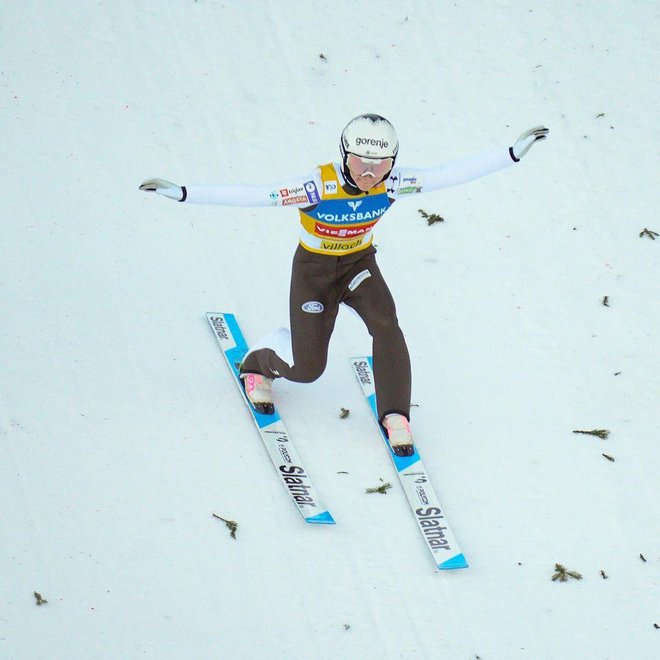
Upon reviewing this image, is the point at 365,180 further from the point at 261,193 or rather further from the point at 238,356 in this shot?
the point at 238,356

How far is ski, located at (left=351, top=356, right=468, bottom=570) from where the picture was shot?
559 cm

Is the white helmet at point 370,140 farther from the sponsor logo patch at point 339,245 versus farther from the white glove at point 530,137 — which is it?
the white glove at point 530,137

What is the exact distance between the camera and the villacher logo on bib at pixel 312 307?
6000mm

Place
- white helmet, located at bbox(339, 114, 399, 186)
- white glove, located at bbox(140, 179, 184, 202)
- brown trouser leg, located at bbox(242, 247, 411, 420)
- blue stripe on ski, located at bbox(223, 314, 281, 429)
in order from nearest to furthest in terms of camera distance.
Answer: white glove, located at bbox(140, 179, 184, 202)
white helmet, located at bbox(339, 114, 399, 186)
brown trouser leg, located at bbox(242, 247, 411, 420)
blue stripe on ski, located at bbox(223, 314, 281, 429)

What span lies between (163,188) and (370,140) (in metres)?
0.97

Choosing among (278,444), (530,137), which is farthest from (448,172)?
(278,444)

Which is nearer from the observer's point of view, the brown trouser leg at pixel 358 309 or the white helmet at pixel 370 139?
the white helmet at pixel 370 139

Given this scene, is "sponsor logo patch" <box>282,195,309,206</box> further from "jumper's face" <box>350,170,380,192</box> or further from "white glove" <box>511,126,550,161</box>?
"white glove" <box>511,126,550,161</box>

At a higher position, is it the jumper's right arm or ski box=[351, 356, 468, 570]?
the jumper's right arm

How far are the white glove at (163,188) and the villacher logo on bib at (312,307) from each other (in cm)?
93

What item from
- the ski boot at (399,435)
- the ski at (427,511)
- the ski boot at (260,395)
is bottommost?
the ski at (427,511)

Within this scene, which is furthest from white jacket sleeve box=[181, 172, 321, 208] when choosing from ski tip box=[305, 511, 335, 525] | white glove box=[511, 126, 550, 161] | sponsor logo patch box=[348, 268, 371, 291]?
ski tip box=[305, 511, 335, 525]

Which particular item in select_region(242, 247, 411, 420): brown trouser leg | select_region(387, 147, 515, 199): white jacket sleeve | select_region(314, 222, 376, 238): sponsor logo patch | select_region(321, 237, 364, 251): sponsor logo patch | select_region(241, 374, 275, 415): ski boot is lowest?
select_region(241, 374, 275, 415): ski boot

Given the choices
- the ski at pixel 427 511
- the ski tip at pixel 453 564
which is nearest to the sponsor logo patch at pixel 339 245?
the ski at pixel 427 511
